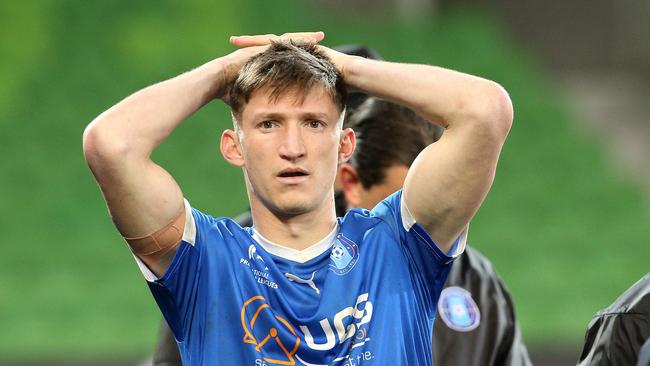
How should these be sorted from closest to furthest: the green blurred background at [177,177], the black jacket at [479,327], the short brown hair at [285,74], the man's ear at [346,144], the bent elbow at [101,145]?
the bent elbow at [101,145] < the short brown hair at [285,74] < the man's ear at [346,144] < the black jacket at [479,327] < the green blurred background at [177,177]

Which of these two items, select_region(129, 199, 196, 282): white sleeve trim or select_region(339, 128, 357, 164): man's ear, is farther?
select_region(339, 128, 357, 164): man's ear

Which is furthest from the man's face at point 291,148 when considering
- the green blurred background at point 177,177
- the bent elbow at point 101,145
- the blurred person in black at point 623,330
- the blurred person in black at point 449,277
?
the green blurred background at point 177,177

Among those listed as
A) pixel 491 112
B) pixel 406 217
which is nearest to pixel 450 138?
pixel 491 112

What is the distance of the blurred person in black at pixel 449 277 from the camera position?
9.97ft

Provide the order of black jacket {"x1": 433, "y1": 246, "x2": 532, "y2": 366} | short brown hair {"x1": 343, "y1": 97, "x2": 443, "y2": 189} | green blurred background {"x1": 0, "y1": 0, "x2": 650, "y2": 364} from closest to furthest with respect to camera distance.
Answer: black jacket {"x1": 433, "y1": 246, "x2": 532, "y2": 366}, short brown hair {"x1": 343, "y1": 97, "x2": 443, "y2": 189}, green blurred background {"x1": 0, "y1": 0, "x2": 650, "y2": 364}

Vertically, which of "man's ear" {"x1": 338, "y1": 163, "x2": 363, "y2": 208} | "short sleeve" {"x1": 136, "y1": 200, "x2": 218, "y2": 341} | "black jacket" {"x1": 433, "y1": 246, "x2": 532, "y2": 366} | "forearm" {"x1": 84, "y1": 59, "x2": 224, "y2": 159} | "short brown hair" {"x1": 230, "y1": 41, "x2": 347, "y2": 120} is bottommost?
"black jacket" {"x1": 433, "y1": 246, "x2": 532, "y2": 366}

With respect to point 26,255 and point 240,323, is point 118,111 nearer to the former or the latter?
point 240,323

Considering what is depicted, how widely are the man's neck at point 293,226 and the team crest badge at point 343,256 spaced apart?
0.16 ft

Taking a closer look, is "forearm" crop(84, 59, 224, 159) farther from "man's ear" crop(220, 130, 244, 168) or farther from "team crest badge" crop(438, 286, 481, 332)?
"team crest badge" crop(438, 286, 481, 332)

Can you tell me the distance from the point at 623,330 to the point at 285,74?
0.91 metres

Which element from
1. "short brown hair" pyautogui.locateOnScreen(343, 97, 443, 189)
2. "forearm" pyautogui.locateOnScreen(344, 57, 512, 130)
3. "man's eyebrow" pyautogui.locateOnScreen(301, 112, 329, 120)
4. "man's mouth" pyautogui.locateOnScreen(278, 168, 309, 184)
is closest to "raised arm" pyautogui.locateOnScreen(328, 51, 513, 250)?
"forearm" pyautogui.locateOnScreen(344, 57, 512, 130)

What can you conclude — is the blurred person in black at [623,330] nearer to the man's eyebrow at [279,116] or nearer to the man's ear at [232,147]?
the man's eyebrow at [279,116]

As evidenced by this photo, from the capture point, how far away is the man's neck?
243 cm

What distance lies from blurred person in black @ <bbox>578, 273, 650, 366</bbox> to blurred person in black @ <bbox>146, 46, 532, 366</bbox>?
2.16ft
